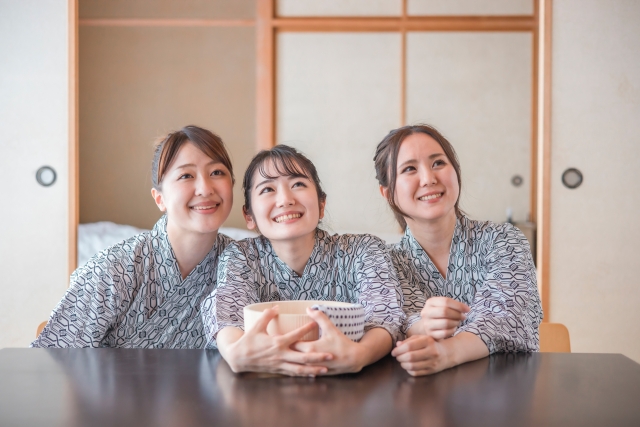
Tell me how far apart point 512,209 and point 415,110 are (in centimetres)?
97

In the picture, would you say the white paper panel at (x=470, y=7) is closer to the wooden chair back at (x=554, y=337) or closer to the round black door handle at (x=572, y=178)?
the round black door handle at (x=572, y=178)

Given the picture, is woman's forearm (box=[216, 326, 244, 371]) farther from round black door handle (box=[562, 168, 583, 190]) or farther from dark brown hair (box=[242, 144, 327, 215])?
round black door handle (box=[562, 168, 583, 190])

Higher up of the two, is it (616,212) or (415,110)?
(415,110)

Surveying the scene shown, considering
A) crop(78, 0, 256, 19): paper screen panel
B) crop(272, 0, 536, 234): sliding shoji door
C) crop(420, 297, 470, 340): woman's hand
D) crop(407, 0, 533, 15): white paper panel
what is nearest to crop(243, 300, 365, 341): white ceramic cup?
crop(420, 297, 470, 340): woman's hand

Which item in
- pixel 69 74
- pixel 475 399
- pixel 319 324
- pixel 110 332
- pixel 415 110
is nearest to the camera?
pixel 475 399

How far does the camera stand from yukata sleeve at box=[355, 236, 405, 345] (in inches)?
44.5

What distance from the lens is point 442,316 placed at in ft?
3.47

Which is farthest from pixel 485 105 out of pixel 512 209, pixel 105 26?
pixel 105 26

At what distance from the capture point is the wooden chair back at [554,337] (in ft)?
5.80

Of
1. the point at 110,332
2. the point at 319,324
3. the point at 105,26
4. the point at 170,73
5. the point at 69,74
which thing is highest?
the point at 105,26

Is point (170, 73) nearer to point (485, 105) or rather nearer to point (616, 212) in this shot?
point (485, 105)

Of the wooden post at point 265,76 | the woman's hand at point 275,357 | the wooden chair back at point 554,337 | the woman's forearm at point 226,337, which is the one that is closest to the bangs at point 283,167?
the woman's forearm at point 226,337

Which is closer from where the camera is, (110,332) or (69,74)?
(110,332)

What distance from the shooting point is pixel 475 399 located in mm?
740
